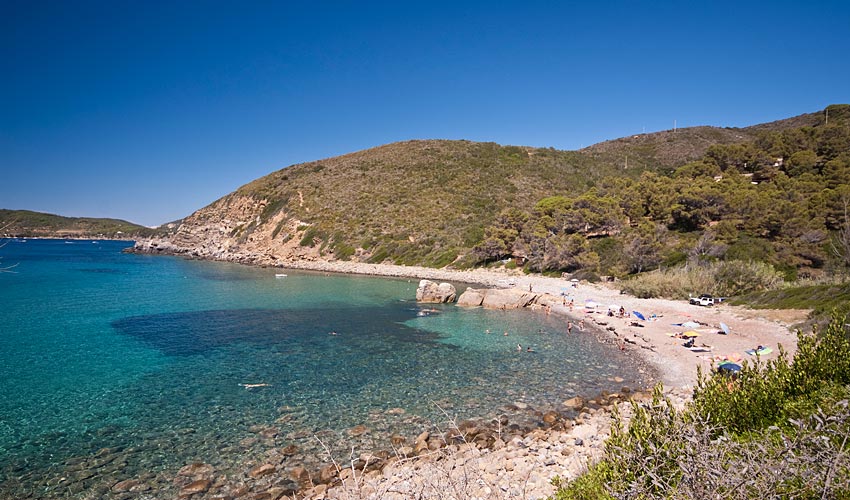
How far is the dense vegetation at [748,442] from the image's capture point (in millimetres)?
3605

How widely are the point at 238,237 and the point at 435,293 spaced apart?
64.5 m

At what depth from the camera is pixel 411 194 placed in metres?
81.8

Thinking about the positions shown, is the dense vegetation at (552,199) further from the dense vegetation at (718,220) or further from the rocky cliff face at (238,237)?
the rocky cliff face at (238,237)

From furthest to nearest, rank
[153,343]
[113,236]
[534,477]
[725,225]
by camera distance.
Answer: [113,236]
[725,225]
[153,343]
[534,477]

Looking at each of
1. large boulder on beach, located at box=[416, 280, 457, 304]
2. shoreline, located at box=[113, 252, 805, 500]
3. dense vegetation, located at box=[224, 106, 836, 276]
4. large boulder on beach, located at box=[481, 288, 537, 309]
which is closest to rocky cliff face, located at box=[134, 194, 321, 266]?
dense vegetation, located at box=[224, 106, 836, 276]

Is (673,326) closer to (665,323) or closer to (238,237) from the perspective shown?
(665,323)

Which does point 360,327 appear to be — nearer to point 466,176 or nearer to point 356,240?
point 356,240

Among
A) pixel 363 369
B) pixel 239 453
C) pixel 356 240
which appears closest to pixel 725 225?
pixel 363 369

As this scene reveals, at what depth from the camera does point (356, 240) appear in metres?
69.3

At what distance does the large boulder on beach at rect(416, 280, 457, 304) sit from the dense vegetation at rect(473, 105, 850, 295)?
15.2m

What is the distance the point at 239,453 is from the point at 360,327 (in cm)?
1536

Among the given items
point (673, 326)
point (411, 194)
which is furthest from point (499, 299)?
point (411, 194)

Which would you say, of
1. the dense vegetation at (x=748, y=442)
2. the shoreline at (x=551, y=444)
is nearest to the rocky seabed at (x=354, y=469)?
the shoreline at (x=551, y=444)

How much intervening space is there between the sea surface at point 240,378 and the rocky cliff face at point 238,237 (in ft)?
134
